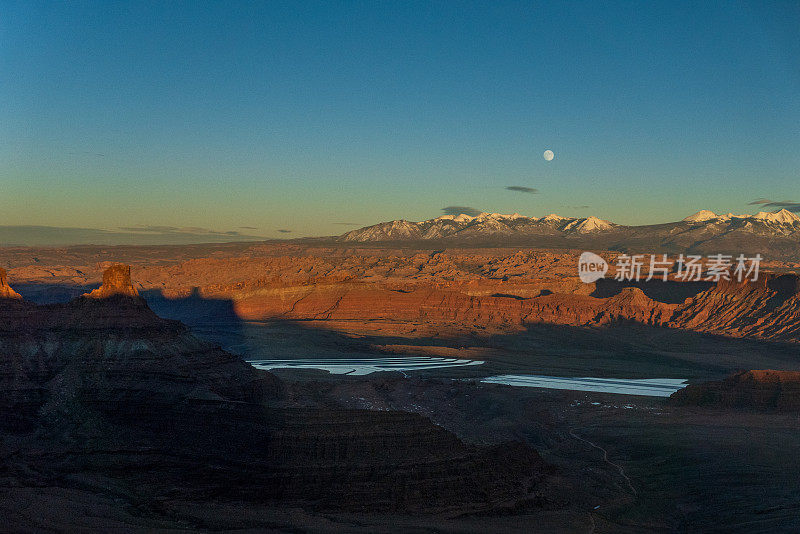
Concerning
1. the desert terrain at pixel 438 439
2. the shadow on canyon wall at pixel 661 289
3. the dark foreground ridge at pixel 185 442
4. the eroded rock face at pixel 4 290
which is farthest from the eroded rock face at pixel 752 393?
the shadow on canyon wall at pixel 661 289

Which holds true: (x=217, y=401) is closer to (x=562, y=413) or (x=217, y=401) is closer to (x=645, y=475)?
(x=645, y=475)

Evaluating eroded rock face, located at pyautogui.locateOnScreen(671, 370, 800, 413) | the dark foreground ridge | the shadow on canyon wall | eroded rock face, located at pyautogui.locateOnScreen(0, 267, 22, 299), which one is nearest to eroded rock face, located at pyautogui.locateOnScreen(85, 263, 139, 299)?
the dark foreground ridge

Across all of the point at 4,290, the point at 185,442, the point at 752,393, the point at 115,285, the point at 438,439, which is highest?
the point at 115,285

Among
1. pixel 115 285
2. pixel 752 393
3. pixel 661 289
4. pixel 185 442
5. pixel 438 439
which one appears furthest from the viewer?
pixel 661 289

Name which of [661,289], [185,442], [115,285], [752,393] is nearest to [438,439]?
[185,442]

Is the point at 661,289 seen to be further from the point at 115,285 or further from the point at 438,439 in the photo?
the point at 438,439

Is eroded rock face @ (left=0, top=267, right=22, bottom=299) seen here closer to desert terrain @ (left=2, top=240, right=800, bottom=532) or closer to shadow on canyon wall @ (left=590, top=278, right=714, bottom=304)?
desert terrain @ (left=2, top=240, right=800, bottom=532)

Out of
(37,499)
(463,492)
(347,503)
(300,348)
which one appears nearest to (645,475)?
(463,492)
